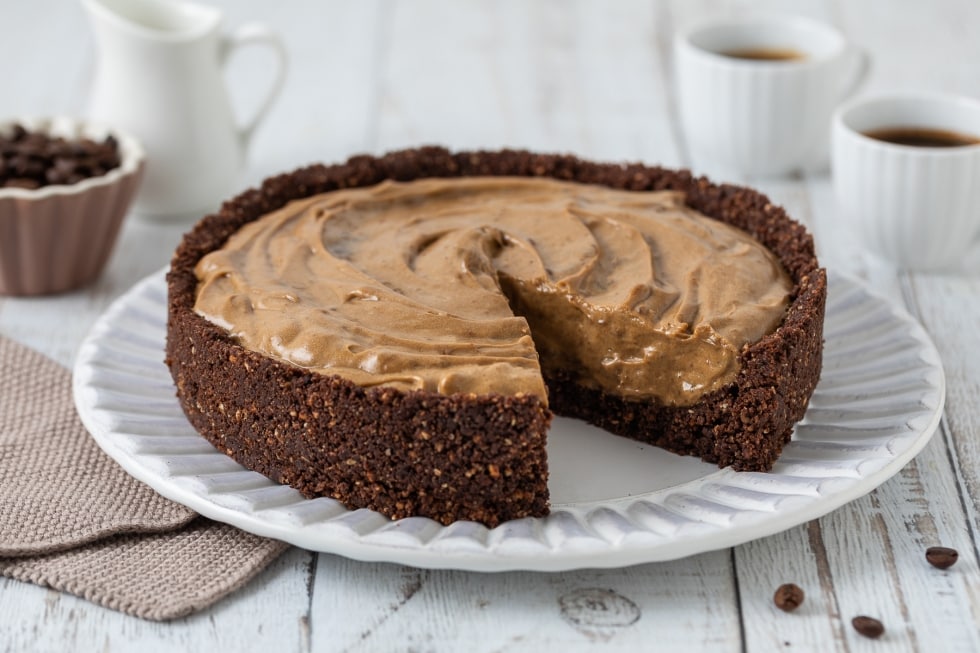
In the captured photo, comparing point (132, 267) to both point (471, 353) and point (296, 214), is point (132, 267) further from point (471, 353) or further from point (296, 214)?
point (471, 353)

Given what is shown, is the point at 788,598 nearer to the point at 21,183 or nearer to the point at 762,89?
the point at 762,89

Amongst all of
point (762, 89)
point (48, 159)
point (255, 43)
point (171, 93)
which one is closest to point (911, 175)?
point (762, 89)

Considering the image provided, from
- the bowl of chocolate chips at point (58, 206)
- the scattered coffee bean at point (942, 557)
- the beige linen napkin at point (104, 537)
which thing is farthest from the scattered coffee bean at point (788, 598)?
the bowl of chocolate chips at point (58, 206)

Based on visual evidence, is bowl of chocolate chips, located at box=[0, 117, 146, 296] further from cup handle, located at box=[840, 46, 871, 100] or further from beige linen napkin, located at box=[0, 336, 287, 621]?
cup handle, located at box=[840, 46, 871, 100]

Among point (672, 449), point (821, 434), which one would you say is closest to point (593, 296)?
point (672, 449)

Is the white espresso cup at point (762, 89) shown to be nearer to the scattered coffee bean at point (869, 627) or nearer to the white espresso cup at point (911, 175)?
the white espresso cup at point (911, 175)

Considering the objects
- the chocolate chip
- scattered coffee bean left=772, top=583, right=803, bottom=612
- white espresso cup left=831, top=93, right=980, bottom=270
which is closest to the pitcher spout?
the chocolate chip
